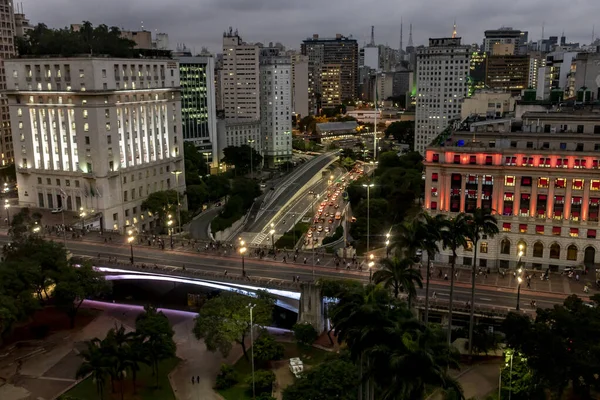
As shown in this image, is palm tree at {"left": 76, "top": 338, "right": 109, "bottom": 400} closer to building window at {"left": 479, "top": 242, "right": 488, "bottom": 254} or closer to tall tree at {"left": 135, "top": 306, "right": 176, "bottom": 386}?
tall tree at {"left": 135, "top": 306, "right": 176, "bottom": 386}

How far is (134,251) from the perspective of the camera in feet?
327

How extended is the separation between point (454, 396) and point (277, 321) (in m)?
47.4

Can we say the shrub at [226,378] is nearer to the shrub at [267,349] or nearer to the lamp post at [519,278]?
the shrub at [267,349]

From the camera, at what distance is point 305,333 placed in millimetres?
77375

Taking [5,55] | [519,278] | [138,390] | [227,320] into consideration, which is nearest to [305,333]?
[227,320]

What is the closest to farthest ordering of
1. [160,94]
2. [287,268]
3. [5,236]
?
[287,268] → [5,236] → [160,94]

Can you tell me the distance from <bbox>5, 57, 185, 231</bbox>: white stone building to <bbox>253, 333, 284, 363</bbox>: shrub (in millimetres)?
63295

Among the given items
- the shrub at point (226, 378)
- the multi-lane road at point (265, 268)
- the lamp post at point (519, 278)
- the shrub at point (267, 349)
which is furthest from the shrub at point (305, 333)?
the lamp post at point (519, 278)

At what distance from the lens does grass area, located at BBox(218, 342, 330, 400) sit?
68125 millimetres

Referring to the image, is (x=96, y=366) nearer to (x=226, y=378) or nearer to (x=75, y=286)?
(x=226, y=378)

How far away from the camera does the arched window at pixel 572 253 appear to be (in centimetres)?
9506

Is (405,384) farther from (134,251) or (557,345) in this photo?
(134,251)

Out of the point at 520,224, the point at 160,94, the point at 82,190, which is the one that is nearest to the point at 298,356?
the point at 520,224

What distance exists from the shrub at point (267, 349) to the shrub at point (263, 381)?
3569 mm
